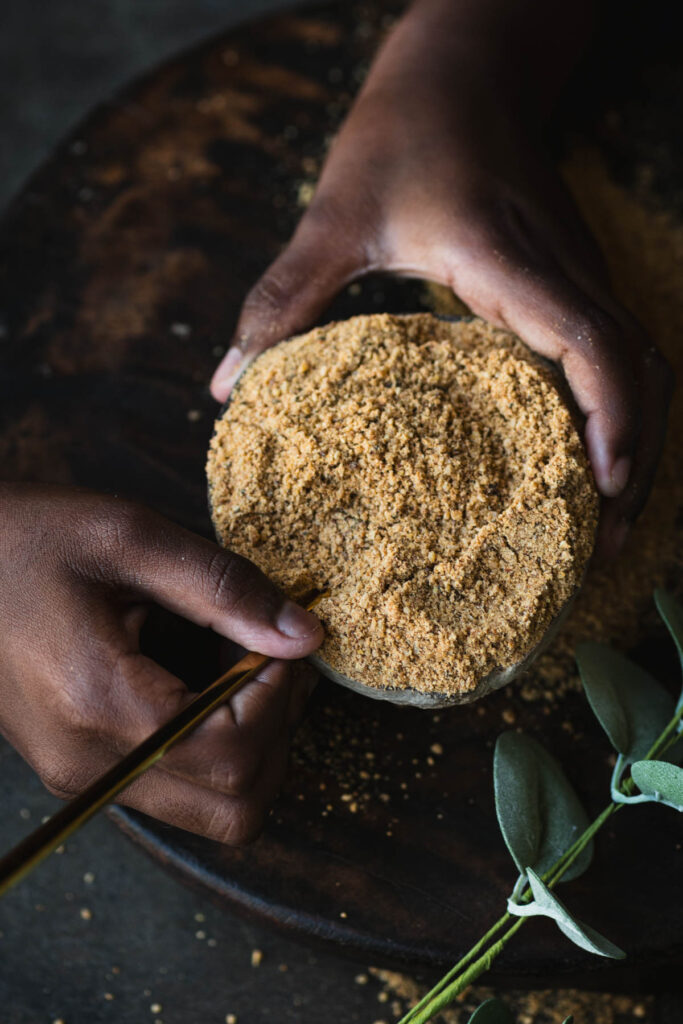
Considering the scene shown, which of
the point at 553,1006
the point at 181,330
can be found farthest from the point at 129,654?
the point at 553,1006

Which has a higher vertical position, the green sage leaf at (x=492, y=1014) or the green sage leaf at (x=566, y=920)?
the green sage leaf at (x=566, y=920)

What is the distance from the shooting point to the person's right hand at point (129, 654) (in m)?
0.65

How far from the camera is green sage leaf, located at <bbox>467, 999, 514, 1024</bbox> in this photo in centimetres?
65

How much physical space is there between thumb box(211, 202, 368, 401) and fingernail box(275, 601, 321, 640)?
0.27m

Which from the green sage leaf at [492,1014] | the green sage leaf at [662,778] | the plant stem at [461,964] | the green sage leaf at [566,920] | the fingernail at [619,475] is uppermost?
the fingernail at [619,475]

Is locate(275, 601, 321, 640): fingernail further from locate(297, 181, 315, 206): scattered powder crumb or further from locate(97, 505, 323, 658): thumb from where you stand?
locate(297, 181, 315, 206): scattered powder crumb

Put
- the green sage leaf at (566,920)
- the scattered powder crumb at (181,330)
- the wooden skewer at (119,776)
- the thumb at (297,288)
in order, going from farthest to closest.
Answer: the scattered powder crumb at (181,330), the thumb at (297,288), the green sage leaf at (566,920), the wooden skewer at (119,776)

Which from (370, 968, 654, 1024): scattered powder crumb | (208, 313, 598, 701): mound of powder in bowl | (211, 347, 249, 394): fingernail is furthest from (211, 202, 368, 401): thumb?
(370, 968, 654, 1024): scattered powder crumb

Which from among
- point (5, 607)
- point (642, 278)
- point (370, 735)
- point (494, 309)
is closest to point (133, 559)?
point (5, 607)

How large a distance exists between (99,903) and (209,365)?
1.97ft

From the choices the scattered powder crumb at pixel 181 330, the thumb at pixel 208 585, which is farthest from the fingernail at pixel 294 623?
the scattered powder crumb at pixel 181 330

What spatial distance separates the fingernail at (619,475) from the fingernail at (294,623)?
28 cm

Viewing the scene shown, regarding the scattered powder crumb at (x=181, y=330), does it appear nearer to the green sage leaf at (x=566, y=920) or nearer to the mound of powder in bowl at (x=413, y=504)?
the mound of powder in bowl at (x=413, y=504)

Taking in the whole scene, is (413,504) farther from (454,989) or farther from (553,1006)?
(553,1006)
